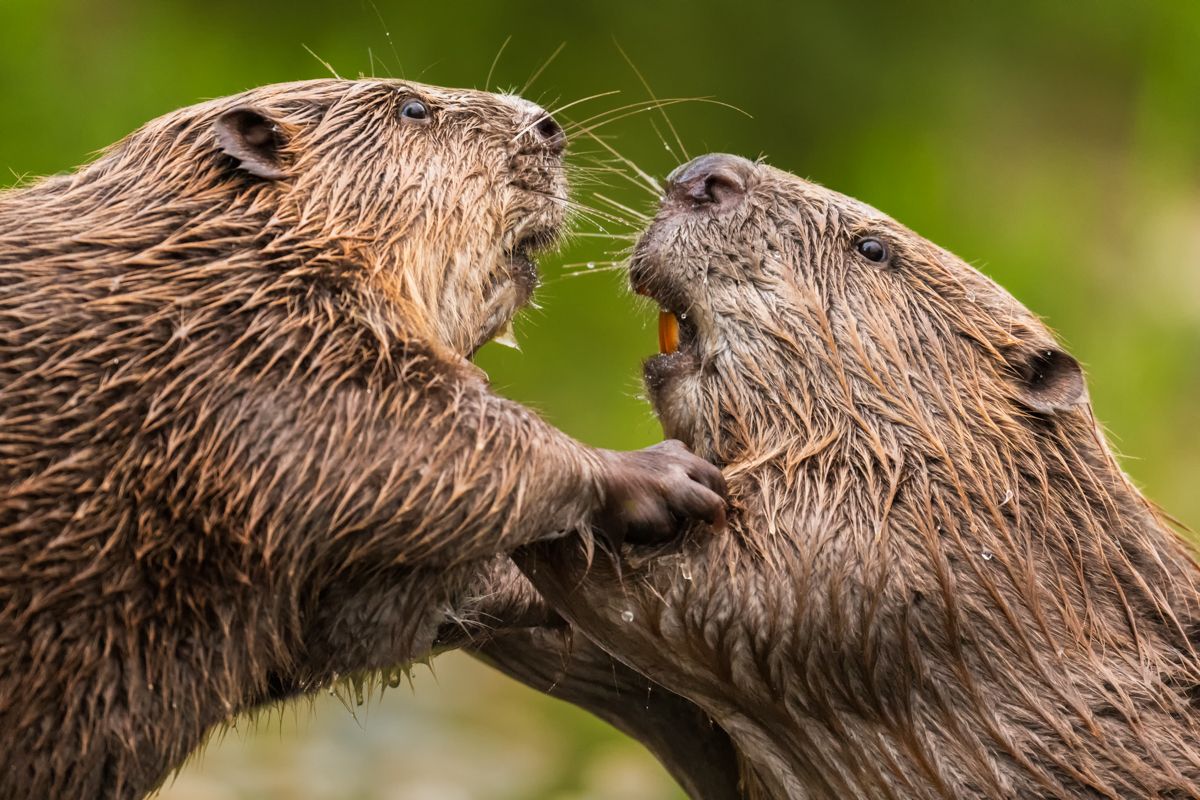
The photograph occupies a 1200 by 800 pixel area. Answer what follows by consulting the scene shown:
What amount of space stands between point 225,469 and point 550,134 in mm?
1452

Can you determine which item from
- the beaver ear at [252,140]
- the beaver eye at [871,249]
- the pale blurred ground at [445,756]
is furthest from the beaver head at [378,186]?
the pale blurred ground at [445,756]

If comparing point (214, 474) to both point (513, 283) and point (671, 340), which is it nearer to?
point (513, 283)

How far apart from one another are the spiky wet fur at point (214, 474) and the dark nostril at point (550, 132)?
0.72 meters

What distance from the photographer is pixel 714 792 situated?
412 centimetres

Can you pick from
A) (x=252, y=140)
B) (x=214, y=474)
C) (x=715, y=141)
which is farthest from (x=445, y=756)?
(x=214, y=474)

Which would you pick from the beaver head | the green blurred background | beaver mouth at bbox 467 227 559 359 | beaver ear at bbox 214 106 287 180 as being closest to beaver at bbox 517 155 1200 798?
beaver mouth at bbox 467 227 559 359

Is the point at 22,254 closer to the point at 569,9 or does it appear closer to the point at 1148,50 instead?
the point at 569,9

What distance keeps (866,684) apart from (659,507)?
0.64 metres

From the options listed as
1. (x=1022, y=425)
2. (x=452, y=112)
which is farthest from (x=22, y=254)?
(x=1022, y=425)

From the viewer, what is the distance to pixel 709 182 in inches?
159

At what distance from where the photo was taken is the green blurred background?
7.21 meters

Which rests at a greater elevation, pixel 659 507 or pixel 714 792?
pixel 659 507

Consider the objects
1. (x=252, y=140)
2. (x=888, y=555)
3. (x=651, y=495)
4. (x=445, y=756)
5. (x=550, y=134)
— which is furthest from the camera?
(x=445, y=756)

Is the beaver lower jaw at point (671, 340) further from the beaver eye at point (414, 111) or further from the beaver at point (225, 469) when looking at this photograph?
the beaver eye at point (414, 111)
